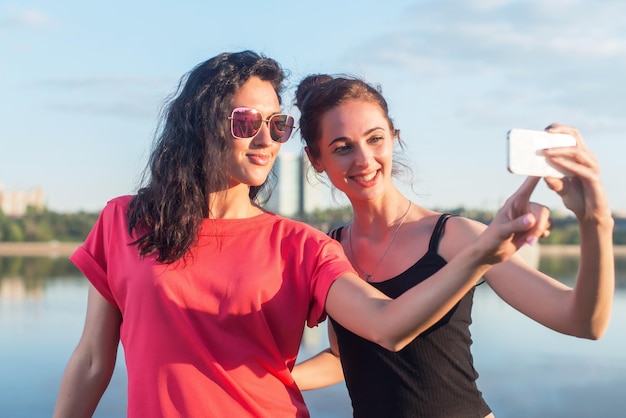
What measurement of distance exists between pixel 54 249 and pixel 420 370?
56201 millimetres

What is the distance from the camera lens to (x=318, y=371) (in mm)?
2926

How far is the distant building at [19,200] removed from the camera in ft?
268

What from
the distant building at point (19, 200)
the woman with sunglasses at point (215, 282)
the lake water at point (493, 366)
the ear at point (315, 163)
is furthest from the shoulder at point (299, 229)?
the distant building at point (19, 200)

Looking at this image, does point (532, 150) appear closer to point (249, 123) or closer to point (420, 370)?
point (249, 123)

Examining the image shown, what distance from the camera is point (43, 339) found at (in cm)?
1280

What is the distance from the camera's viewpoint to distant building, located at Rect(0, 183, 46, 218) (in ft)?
268

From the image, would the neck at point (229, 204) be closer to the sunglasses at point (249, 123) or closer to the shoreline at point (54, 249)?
A: the sunglasses at point (249, 123)

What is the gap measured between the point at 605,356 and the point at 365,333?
11.4 meters

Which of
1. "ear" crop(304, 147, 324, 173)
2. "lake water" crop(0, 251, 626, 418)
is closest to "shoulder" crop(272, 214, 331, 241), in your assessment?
"ear" crop(304, 147, 324, 173)

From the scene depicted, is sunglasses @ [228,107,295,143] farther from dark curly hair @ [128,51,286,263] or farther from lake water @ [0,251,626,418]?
lake water @ [0,251,626,418]

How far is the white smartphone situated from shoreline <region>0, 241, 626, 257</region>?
50.8 m

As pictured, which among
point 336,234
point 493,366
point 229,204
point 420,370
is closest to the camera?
point 229,204

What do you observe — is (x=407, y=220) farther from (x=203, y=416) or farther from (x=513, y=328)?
(x=513, y=328)

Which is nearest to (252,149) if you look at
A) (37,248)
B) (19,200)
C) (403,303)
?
(403,303)
